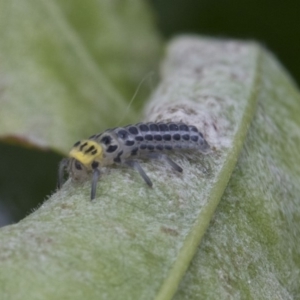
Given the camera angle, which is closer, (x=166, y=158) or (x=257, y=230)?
(x=257, y=230)

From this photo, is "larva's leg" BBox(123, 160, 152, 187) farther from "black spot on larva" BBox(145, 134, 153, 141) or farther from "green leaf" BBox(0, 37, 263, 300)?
"black spot on larva" BBox(145, 134, 153, 141)

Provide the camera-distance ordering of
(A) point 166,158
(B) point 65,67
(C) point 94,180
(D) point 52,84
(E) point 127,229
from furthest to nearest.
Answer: (B) point 65,67 → (D) point 52,84 → (A) point 166,158 → (C) point 94,180 → (E) point 127,229

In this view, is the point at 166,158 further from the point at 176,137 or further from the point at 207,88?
the point at 207,88

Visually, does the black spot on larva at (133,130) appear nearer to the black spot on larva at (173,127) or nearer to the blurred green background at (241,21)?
the black spot on larva at (173,127)

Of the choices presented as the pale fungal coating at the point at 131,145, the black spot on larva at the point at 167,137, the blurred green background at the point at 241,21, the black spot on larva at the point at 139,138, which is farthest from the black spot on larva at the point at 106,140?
the blurred green background at the point at 241,21

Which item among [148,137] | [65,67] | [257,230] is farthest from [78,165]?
[65,67]

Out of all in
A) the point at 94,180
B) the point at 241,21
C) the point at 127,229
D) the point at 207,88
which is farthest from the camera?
the point at 241,21
